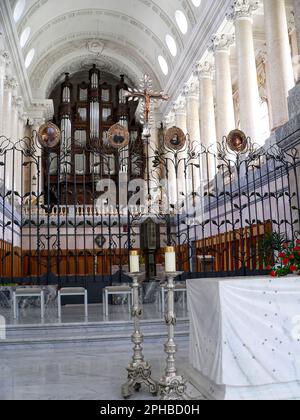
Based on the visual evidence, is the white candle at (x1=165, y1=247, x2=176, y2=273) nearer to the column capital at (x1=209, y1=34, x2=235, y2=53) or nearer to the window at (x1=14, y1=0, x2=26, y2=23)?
the column capital at (x1=209, y1=34, x2=235, y2=53)

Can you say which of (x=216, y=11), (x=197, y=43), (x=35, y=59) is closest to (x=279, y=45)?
(x=216, y=11)

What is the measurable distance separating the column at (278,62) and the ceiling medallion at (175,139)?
376cm

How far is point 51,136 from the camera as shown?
6844mm

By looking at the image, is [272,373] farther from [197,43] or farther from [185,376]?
[197,43]

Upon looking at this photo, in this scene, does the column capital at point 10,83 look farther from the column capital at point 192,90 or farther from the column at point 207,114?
the column at point 207,114

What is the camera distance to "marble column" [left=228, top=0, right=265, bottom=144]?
38.1 ft

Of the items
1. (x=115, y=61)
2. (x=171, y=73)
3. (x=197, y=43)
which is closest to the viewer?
(x=197, y=43)

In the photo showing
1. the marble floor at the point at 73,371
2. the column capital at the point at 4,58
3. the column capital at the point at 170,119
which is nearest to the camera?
the marble floor at the point at 73,371

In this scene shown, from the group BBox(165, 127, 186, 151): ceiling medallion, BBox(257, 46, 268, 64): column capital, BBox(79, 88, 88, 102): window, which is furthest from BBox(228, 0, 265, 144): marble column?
BBox(79, 88, 88, 102): window

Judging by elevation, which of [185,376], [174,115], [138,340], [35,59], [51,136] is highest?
[35,59]

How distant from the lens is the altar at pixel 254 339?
103 inches

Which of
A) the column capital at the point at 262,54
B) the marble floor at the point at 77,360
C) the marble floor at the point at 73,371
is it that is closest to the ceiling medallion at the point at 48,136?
the marble floor at the point at 77,360

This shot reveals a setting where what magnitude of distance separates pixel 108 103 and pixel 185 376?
2084cm

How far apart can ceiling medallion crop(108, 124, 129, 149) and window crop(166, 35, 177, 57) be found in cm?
1261
